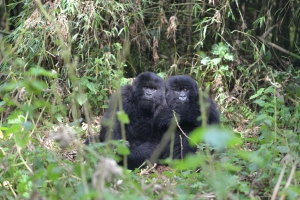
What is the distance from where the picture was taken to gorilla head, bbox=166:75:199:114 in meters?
5.40

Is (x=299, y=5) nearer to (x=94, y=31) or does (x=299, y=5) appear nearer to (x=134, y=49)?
(x=134, y=49)

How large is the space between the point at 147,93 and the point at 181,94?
325mm

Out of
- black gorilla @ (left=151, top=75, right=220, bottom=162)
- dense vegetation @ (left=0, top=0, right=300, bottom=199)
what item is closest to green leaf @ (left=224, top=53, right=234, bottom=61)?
dense vegetation @ (left=0, top=0, right=300, bottom=199)

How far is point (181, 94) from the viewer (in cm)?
543

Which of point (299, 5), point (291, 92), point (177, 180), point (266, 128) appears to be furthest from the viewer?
point (299, 5)

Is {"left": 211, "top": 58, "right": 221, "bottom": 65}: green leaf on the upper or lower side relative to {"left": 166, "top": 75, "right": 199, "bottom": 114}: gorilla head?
upper

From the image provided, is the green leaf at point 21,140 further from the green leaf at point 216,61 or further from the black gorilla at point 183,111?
the green leaf at point 216,61

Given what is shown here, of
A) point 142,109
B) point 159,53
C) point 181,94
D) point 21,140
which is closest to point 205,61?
point 159,53

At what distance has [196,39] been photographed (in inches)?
269

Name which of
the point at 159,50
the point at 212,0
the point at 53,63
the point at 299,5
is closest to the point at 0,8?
the point at 53,63

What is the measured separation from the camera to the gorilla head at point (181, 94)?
5402 mm

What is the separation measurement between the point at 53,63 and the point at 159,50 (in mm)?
1455

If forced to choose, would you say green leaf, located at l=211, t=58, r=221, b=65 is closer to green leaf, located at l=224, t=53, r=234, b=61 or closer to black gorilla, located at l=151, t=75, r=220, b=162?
green leaf, located at l=224, t=53, r=234, b=61

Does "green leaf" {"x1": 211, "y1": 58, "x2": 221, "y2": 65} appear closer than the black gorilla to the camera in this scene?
No
